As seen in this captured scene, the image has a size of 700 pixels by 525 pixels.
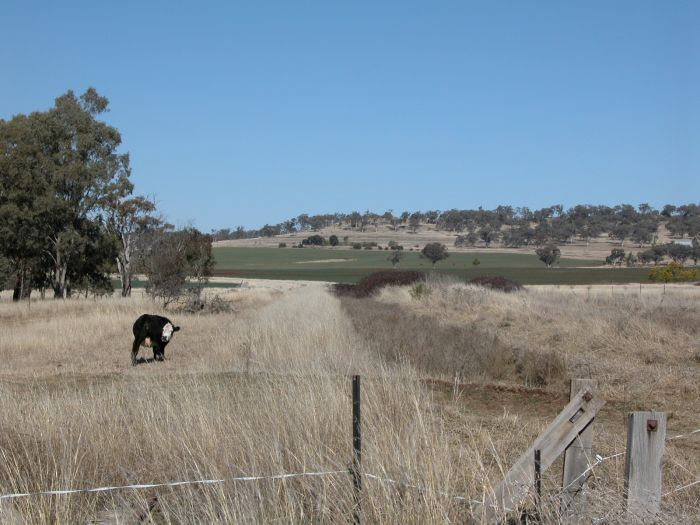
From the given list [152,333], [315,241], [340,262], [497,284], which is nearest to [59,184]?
[497,284]

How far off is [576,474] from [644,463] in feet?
1.63

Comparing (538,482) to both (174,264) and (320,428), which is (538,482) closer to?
(320,428)

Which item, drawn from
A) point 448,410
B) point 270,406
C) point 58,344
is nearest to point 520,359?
point 448,410

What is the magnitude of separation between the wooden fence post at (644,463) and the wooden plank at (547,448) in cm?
28

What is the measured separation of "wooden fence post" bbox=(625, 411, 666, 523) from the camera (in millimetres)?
4547

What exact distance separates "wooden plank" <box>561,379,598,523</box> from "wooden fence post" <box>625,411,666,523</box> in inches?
13.1

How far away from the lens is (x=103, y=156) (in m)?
44.3

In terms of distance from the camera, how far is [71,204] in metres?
42.8

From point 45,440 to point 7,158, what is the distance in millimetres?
38501

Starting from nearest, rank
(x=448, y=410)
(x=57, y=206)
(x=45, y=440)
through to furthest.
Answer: (x=45, y=440), (x=448, y=410), (x=57, y=206)

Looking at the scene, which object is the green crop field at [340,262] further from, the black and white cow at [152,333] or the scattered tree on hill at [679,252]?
the black and white cow at [152,333]

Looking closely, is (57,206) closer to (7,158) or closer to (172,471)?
(7,158)

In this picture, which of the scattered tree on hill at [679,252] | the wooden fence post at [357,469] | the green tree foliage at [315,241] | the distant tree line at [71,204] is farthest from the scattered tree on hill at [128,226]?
the green tree foliage at [315,241]

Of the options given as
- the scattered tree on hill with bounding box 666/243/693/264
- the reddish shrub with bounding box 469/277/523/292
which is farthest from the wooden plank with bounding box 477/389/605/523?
the scattered tree on hill with bounding box 666/243/693/264
